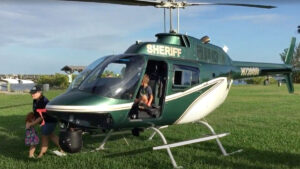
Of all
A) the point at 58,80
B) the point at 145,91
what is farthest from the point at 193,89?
the point at 58,80

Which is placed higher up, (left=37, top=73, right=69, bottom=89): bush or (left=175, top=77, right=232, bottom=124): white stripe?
(left=175, top=77, right=232, bottom=124): white stripe

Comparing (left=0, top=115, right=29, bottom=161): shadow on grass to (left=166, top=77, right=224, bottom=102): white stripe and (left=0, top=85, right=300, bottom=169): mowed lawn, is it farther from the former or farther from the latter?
(left=166, top=77, right=224, bottom=102): white stripe

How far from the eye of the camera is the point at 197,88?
676cm

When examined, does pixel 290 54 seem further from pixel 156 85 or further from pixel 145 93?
pixel 145 93

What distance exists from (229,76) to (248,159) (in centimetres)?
242

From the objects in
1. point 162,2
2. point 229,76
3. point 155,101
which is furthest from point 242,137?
point 162,2

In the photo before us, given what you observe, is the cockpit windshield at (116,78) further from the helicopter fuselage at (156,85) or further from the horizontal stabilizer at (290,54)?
the horizontal stabilizer at (290,54)

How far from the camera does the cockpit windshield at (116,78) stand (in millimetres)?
5199

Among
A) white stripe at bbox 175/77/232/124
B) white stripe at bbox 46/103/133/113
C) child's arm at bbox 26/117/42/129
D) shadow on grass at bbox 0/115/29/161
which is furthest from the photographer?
shadow on grass at bbox 0/115/29/161

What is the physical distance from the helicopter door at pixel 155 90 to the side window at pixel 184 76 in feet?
0.84

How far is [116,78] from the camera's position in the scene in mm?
5391

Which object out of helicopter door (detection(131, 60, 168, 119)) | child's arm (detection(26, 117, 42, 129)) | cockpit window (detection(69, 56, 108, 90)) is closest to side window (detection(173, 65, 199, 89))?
helicopter door (detection(131, 60, 168, 119))

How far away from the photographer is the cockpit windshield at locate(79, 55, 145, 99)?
5.20 meters

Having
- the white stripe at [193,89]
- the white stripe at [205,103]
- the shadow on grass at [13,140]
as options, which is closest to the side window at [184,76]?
the white stripe at [193,89]
